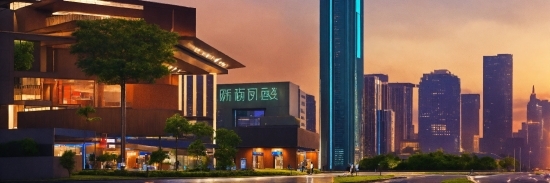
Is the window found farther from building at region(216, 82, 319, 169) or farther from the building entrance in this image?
the building entrance

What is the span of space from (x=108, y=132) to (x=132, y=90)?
10335 millimetres

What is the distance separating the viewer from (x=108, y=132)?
103 metres

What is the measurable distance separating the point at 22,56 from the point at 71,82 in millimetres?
11161

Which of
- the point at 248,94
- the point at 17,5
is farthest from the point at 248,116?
the point at 17,5

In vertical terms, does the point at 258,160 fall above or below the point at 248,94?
below

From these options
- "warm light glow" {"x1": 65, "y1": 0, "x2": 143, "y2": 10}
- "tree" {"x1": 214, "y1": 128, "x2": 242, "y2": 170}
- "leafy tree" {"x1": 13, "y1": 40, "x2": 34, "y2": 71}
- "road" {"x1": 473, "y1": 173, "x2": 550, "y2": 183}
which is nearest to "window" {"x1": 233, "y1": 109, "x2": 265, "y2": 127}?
"warm light glow" {"x1": 65, "y1": 0, "x2": 143, "y2": 10}

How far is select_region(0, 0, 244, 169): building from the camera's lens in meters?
97.8

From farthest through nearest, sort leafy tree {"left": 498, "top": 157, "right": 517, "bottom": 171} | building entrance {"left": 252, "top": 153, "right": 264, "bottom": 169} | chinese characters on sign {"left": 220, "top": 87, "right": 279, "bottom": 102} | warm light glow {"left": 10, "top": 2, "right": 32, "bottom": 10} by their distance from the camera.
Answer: chinese characters on sign {"left": 220, "top": 87, "right": 279, "bottom": 102} → leafy tree {"left": 498, "top": 157, "right": 517, "bottom": 171} → building entrance {"left": 252, "top": 153, "right": 264, "bottom": 169} → warm light glow {"left": 10, "top": 2, "right": 32, "bottom": 10}

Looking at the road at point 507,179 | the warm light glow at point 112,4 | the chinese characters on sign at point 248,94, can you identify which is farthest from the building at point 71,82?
the chinese characters on sign at point 248,94

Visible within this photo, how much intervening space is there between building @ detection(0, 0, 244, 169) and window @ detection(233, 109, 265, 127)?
4229 cm

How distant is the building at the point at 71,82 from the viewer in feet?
321

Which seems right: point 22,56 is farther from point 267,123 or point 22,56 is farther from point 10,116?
point 267,123

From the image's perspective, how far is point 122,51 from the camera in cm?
8800

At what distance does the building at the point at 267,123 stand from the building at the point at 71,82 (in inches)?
1131
